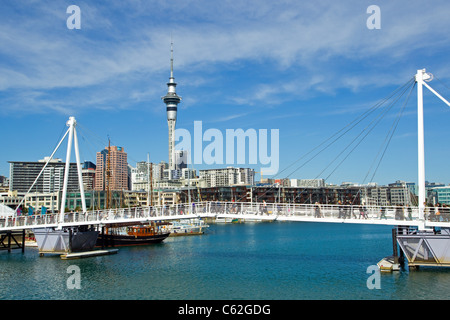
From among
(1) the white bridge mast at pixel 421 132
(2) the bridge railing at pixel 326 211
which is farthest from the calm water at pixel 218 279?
(1) the white bridge mast at pixel 421 132

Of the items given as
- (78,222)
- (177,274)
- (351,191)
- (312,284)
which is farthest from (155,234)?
(351,191)

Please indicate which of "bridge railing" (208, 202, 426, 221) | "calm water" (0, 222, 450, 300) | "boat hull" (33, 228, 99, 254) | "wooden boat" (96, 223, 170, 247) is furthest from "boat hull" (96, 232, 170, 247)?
"bridge railing" (208, 202, 426, 221)

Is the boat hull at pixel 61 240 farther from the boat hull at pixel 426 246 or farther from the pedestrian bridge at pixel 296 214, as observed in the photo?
the boat hull at pixel 426 246

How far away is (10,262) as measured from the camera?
4697cm

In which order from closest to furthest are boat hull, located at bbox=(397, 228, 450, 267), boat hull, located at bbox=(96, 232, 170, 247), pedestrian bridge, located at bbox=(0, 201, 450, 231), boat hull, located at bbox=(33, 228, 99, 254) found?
boat hull, located at bbox=(397, 228, 450, 267) < pedestrian bridge, located at bbox=(0, 201, 450, 231) < boat hull, located at bbox=(33, 228, 99, 254) < boat hull, located at bbox=(96, 232, 170, 247)

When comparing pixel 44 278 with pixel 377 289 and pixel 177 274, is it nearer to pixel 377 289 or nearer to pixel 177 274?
pixel 177 274

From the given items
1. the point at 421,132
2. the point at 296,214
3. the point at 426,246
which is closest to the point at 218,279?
the point at 296,214

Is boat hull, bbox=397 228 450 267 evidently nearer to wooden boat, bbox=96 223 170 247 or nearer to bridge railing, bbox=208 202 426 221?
bridge railing, bbox=208 202 426 221

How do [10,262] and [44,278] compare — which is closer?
[44,278]

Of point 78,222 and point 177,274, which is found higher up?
point 78,222

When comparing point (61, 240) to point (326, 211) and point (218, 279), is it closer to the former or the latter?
point (218, 279)

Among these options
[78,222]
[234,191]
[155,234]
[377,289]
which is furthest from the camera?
[234,191]
